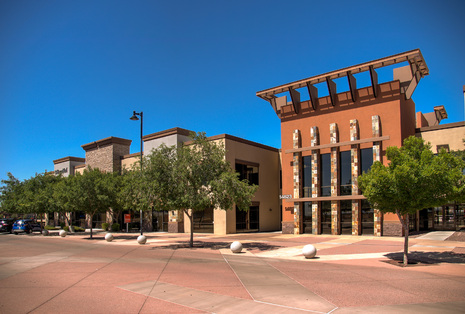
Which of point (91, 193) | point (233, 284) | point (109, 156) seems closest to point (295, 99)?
point (91, 193)

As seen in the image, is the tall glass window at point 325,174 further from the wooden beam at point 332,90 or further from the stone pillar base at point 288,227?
the wooden beam at point 332,90

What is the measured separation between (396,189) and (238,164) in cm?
2118

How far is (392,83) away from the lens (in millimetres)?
26406

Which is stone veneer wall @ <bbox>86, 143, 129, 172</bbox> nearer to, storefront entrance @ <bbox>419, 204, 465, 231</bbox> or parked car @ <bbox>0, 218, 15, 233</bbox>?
parked car @ <bbox>0, 218, 15, 233</bbox>

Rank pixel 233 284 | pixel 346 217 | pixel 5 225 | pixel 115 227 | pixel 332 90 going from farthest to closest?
pixel 5 225 < pixel 115 227 < pixel 332 90 < pixel 346 217 < pixel 233 284

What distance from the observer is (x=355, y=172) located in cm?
2728

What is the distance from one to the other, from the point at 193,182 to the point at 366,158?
46.5ft

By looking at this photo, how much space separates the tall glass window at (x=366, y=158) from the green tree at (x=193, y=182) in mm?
11115

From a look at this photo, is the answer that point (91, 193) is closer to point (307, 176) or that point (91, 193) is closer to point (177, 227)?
point (177, 227)

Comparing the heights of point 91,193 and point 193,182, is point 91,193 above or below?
below

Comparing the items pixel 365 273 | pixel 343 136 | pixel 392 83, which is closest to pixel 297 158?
pixel 343 136

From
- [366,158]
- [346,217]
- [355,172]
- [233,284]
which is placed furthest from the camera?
[346,217]

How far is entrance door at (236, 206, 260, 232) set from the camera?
33406mm

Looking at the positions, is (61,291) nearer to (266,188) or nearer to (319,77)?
(319,77)
